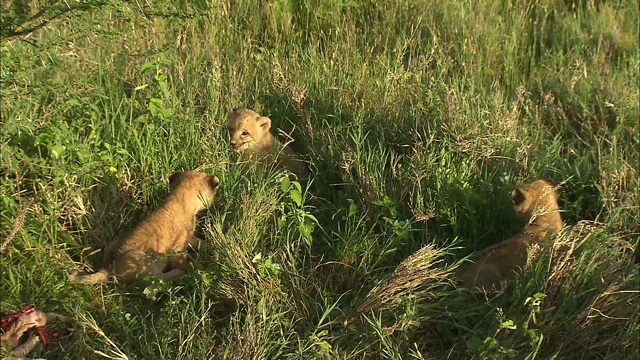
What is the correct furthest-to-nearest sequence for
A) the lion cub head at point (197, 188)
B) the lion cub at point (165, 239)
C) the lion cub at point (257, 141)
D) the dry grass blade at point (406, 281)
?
the lion cub at point (257, 141)
the lion cub head at point (197, 188)
the lion cub at point (165, 239)
the dry grass blade at point (406, 281)

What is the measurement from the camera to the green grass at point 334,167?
4.09m

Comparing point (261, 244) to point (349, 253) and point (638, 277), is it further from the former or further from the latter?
point (638, 277)

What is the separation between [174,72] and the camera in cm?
605

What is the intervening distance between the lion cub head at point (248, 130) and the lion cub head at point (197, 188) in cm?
59

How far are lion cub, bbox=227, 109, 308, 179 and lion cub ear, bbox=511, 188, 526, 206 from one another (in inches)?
59.2

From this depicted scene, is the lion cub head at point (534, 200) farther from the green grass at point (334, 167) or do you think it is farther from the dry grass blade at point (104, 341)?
the dry grass blade at point (104, 341)

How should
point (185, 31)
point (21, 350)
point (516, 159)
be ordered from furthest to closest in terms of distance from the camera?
point (185, 31) < point (516, 159) < point (21, 350)

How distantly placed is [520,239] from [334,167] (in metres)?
1.40

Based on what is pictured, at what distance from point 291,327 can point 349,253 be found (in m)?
0.59

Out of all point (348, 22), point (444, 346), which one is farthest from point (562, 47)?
point (444, 346)

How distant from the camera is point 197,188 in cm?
495

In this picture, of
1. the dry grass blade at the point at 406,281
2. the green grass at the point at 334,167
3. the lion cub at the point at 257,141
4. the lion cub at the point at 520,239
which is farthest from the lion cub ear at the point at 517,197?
the lion cub at the point at 257,141

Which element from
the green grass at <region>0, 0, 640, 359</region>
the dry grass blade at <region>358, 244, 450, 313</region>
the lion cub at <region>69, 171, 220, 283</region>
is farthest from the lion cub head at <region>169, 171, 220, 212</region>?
the dry grass blade at <region>358, 244, 450, 313</region>

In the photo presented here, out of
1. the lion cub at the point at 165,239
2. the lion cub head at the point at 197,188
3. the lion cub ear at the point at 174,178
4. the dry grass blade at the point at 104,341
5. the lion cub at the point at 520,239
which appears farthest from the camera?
the lion cub ear at the point at 174,178
